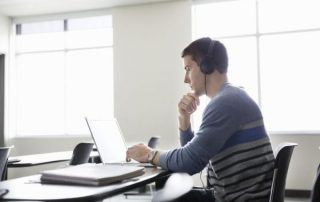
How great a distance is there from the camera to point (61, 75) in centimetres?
662

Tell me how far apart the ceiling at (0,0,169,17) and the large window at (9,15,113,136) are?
0.72 ft

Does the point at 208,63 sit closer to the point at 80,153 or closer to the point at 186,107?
the point at 186,107

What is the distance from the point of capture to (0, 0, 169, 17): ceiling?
19.4 feet

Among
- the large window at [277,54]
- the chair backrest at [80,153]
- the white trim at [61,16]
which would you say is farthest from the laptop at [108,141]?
the white trim at [61,16]

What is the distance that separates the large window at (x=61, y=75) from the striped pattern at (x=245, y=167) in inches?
191

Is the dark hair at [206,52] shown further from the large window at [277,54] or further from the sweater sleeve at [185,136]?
the large window at [277,54]

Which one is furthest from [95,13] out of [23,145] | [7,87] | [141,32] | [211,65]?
[211,65]

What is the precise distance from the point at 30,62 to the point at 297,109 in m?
4.50

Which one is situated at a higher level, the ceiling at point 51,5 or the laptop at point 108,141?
the ceiling at point 51,5

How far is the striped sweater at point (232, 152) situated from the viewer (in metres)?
1.38

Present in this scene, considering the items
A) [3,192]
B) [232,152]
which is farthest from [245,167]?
[3,192]

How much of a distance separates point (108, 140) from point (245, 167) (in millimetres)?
685

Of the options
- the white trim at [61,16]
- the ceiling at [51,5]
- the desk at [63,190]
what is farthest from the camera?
the white trim at [61,16]

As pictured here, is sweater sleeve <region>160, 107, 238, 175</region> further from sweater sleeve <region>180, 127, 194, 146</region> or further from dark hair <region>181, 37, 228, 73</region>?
sweater sleeve <region>180, 127, 194, 146</region>
